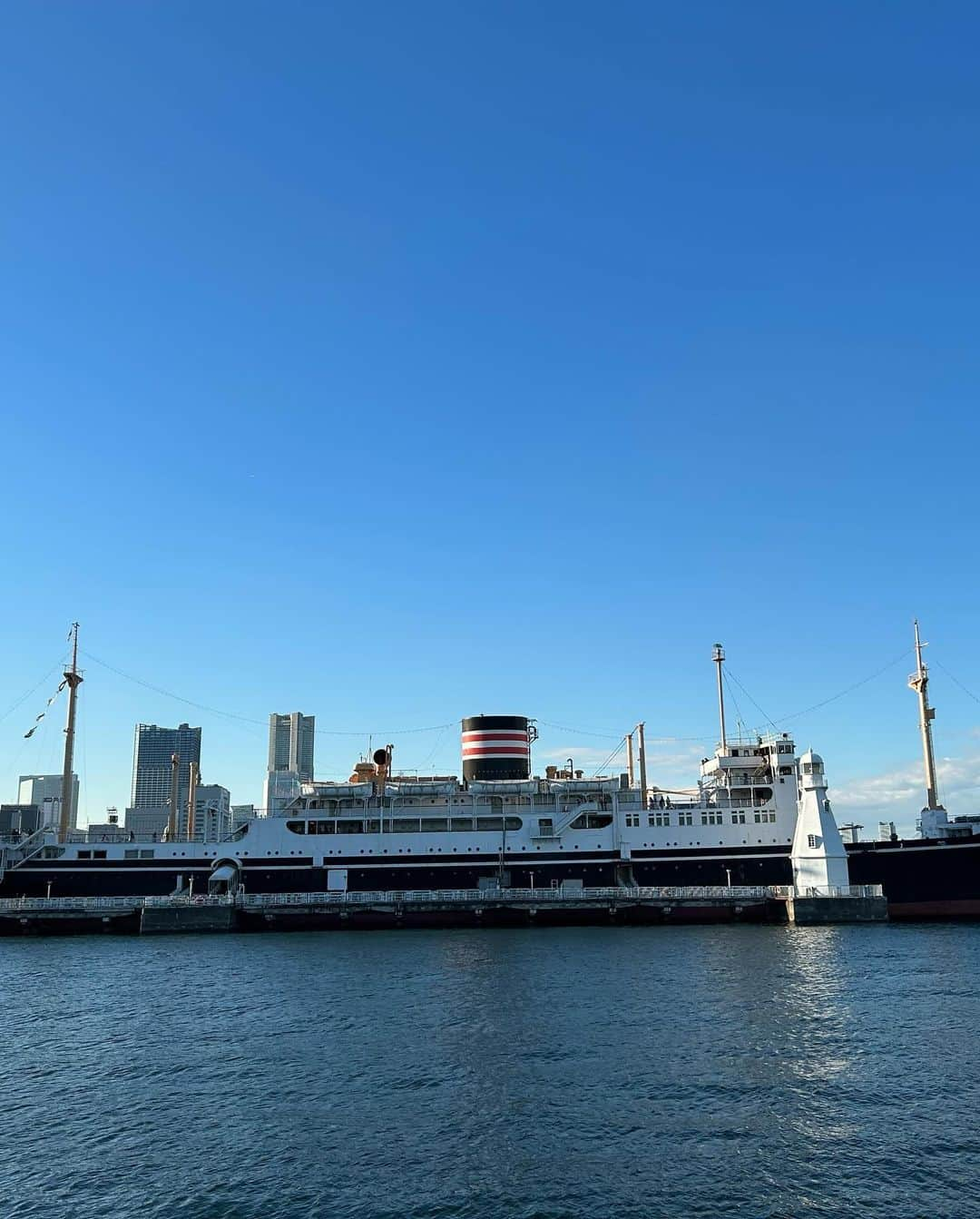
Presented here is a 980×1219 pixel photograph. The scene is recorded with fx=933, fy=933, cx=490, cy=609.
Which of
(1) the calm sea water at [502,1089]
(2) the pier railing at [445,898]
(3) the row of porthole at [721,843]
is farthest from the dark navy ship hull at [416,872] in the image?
(1) the calm sea water at [502,1089]

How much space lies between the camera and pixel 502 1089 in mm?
23328

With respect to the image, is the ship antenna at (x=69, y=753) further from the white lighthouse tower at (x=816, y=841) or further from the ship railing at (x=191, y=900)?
the white lighthouse tower at (x=816, y=841)

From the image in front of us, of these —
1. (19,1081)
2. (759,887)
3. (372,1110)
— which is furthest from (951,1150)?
(759,887)

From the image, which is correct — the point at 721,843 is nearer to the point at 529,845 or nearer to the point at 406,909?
the point at 529,845

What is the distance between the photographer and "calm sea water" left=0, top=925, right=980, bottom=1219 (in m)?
17.3

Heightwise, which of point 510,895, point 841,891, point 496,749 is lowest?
point 510,895

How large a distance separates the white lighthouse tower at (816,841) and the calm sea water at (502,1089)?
1409cm

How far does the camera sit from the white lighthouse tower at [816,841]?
186 feet

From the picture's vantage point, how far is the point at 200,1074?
25.5m

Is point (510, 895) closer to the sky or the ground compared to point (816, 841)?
closer to the ground

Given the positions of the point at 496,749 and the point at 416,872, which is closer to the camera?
the point at 416,872

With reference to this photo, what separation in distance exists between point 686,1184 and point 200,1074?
14286 mm

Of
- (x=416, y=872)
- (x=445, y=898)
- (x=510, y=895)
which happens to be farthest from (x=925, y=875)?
(x=416, y=872)

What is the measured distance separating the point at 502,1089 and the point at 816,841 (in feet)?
130
